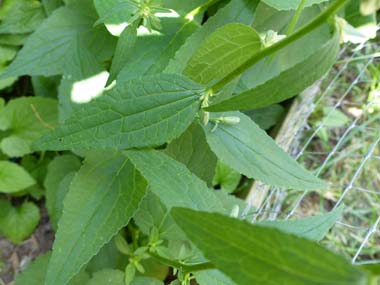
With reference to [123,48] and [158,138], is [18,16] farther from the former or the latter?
[158,138]

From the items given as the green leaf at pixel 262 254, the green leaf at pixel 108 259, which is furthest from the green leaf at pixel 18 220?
the green leaf at pixel 262 254

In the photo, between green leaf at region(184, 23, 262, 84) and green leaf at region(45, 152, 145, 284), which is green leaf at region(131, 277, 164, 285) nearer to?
green leaf at region(45, 152, 145, 284)

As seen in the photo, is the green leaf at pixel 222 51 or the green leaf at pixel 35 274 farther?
the green leaf at pixel 35 274

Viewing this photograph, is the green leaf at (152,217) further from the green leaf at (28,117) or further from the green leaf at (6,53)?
the green leaf at (6,53)

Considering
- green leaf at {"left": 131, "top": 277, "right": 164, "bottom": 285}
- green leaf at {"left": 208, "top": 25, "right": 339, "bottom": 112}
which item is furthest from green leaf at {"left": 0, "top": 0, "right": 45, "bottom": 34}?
green leaf at {"left": 208, "top": 25, "right": 339, "bottom": 112}

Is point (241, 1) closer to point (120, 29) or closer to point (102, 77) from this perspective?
point (120, 29)

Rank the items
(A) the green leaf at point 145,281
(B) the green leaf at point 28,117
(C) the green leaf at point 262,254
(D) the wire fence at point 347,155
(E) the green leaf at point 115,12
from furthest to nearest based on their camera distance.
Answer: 1. (D) the wire fence at point 347,155
2. (B) the green leaf at point 28,117
3. (A) the green leaf at point 145,281
4. (E) the green leaf at point 115,12
5. (C) the green leaf at point 262,254

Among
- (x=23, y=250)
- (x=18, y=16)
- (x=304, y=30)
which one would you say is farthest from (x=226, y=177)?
(x=304, y=30)
